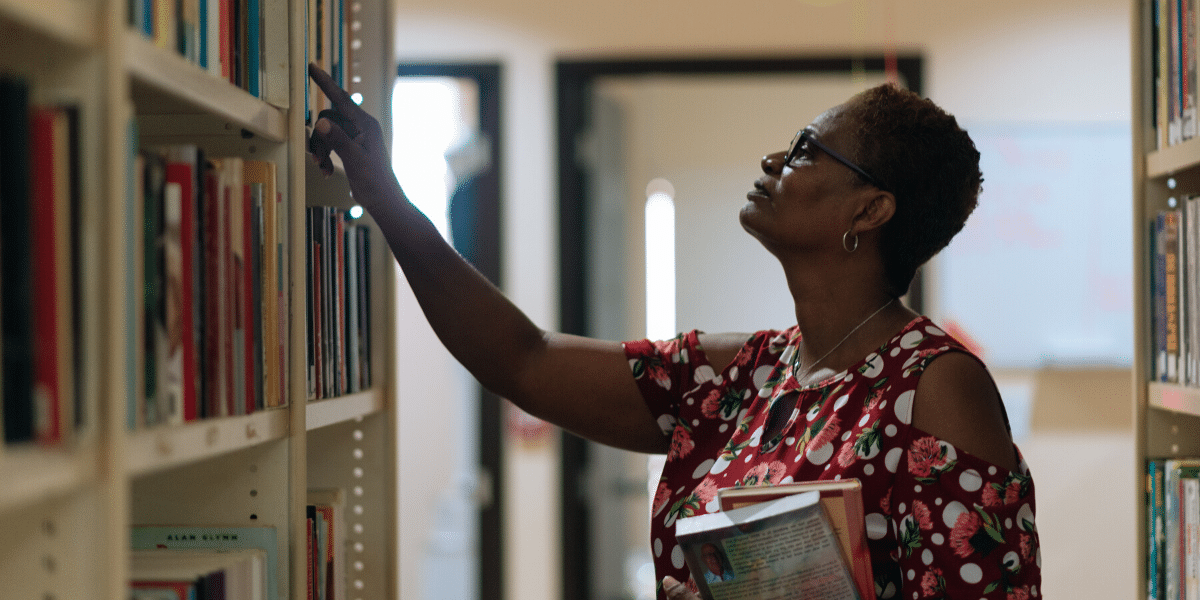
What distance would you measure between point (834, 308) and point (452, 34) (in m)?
2.08

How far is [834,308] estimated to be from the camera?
1394 millimetres

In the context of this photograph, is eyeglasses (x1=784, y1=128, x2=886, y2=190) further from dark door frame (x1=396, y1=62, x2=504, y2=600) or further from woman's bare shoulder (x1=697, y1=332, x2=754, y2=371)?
dark door frame (x1=396, y1=62, x2=504, y2=600)

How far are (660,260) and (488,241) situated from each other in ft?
1.85

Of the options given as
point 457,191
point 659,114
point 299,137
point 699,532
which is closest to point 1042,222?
point 659,114

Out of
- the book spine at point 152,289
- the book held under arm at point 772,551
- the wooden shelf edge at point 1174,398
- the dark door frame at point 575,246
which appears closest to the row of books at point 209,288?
the book spine at point 152,289

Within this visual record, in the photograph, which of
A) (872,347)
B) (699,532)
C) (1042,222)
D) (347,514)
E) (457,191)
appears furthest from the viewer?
(457,191)

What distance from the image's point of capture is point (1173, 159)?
1.51 meters

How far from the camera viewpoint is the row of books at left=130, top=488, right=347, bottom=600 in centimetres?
96

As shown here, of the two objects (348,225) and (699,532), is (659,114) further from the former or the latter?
(699,532)

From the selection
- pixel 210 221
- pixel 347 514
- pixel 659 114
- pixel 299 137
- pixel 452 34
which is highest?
pixel 452 34

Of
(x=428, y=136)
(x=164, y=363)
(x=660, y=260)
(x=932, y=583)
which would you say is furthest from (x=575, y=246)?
(x=164, y=363)

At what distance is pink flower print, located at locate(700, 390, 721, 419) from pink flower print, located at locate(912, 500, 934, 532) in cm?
38

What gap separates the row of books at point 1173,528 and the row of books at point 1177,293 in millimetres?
151

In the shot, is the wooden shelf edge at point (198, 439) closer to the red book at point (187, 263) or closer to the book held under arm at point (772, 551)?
the red book at point (187, 263)
